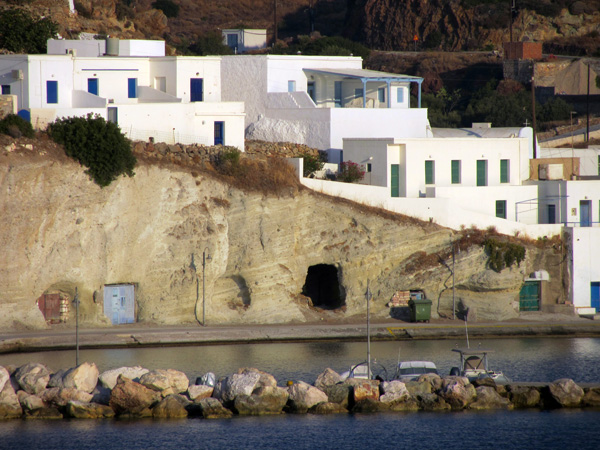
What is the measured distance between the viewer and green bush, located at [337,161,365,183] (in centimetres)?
5116

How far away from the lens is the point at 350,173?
51.1 meters

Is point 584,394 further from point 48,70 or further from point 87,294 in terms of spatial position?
point 48,70

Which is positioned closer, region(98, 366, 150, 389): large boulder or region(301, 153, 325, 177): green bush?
region(98, 366, 150, 389): large boulder

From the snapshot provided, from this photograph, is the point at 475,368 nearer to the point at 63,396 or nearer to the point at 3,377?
the point at 63,396

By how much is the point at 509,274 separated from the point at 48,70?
24.0 meters

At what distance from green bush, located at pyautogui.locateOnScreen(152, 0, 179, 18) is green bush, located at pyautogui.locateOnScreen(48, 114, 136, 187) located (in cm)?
6709

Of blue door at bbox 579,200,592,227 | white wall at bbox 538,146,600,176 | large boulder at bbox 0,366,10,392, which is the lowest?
large boulder at bbox 0,366,10,392

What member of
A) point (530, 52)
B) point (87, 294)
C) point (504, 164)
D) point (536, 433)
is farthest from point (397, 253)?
point (530, 52)

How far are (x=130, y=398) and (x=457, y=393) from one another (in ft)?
34.2

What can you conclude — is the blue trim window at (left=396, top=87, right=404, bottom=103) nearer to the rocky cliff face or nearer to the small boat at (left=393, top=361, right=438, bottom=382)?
the rocky cliff face

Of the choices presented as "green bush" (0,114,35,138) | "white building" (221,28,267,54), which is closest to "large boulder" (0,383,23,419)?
"green bush" (0,114,35,138)

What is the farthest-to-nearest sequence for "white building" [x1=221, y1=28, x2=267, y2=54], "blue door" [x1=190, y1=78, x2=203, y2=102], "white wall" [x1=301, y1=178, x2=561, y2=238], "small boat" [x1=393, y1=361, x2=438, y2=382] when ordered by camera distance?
"white building" [x1=221, y1=28, x2=267, y2=54] → "blue door" [x1=190, y1=78, x2=203, y2=102] → "white wall" [x1=301, y1=178, x2=561, y2=238] → "small boat" [x1=393, y1=361, x2=438, y2=382]

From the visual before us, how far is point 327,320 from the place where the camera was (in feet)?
158

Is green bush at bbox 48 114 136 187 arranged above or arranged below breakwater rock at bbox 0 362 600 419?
above
